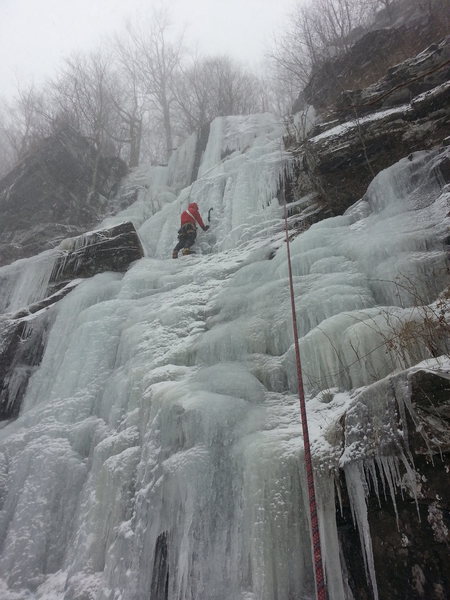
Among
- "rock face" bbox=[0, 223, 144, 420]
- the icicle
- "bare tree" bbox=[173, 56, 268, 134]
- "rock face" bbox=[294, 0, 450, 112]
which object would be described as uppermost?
"bare tree" bbox=[173, 56, 268, 134]

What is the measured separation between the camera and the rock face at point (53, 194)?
1051 cm

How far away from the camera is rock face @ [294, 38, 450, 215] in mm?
6277

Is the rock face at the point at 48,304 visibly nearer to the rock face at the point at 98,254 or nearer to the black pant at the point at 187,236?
the rock face at the point at 98,254

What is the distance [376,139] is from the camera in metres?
6.56

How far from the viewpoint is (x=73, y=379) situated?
487 cm

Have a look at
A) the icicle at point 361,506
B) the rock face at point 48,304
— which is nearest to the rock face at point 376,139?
the rock face at point 48,304

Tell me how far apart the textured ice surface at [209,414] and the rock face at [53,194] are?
4920mm

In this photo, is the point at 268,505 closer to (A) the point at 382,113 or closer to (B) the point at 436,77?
(A) the point at 382,113

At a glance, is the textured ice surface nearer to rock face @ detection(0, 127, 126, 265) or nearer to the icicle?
the icicle

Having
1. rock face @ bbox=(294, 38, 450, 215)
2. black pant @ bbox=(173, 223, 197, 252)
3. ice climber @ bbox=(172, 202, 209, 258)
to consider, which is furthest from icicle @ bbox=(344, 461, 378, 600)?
black pant @ bbox=(173, 223, 197, 252)

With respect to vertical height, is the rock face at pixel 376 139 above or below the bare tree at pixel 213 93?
below

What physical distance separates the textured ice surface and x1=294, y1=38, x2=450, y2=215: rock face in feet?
3.01

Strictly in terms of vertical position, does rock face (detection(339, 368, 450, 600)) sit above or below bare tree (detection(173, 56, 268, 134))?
below

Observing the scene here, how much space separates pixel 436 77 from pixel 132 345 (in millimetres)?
6383
